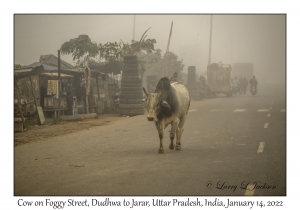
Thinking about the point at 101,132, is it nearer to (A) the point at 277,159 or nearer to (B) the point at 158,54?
(A) the point at 277,159

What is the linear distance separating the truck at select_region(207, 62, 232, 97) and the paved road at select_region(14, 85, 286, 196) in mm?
32211

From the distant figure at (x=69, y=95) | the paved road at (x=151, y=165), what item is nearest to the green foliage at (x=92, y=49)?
the distant figure at (x=69, y=95)

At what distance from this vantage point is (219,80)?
47156 millimetres

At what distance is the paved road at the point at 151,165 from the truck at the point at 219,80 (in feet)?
106

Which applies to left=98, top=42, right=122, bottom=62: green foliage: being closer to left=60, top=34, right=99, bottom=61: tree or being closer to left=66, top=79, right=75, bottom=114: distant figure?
left=60, top=34, right=99, bottom=61: tree

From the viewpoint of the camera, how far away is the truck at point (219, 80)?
154 ft

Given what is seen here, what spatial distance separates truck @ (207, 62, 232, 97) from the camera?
1843 inches

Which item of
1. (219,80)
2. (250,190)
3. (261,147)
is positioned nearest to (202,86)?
(219,80)

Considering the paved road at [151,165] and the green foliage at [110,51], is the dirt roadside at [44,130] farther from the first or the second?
the green foliage at [110,51]

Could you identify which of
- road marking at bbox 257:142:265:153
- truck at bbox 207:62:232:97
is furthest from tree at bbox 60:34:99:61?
road marking at bbox 257:142:265:153

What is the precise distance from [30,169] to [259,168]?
4.45 metres

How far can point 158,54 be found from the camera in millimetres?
53750

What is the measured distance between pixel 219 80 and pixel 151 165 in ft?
129

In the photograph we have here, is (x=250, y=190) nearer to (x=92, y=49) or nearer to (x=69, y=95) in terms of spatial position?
(x=69, y=95)
